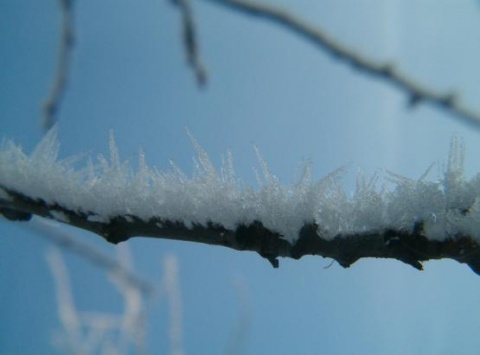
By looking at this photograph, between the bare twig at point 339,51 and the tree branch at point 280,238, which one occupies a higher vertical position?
the bare twig at point 339,51

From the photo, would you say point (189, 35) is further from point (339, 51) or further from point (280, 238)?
point (280, 238)

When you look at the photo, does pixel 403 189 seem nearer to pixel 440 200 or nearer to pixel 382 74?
pixel 440 200

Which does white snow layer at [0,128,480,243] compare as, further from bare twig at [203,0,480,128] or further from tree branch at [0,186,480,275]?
bare twig at [203,0,480,128]

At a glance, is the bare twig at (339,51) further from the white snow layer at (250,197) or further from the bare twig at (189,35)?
the white snow layer at (250,197)

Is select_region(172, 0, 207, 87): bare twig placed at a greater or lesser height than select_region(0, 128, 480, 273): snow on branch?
greater

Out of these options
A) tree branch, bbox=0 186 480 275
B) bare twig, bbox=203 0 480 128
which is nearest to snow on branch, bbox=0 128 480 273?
tree branch, bbox=0 186 480 275

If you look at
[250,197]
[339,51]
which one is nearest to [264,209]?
[250,197]

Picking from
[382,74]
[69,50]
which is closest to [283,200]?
[382,74]

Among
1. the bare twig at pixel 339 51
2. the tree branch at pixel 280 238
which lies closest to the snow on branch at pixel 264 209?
the tree branch at pixel 280 238

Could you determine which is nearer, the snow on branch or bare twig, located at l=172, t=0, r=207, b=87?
the snow on branch
